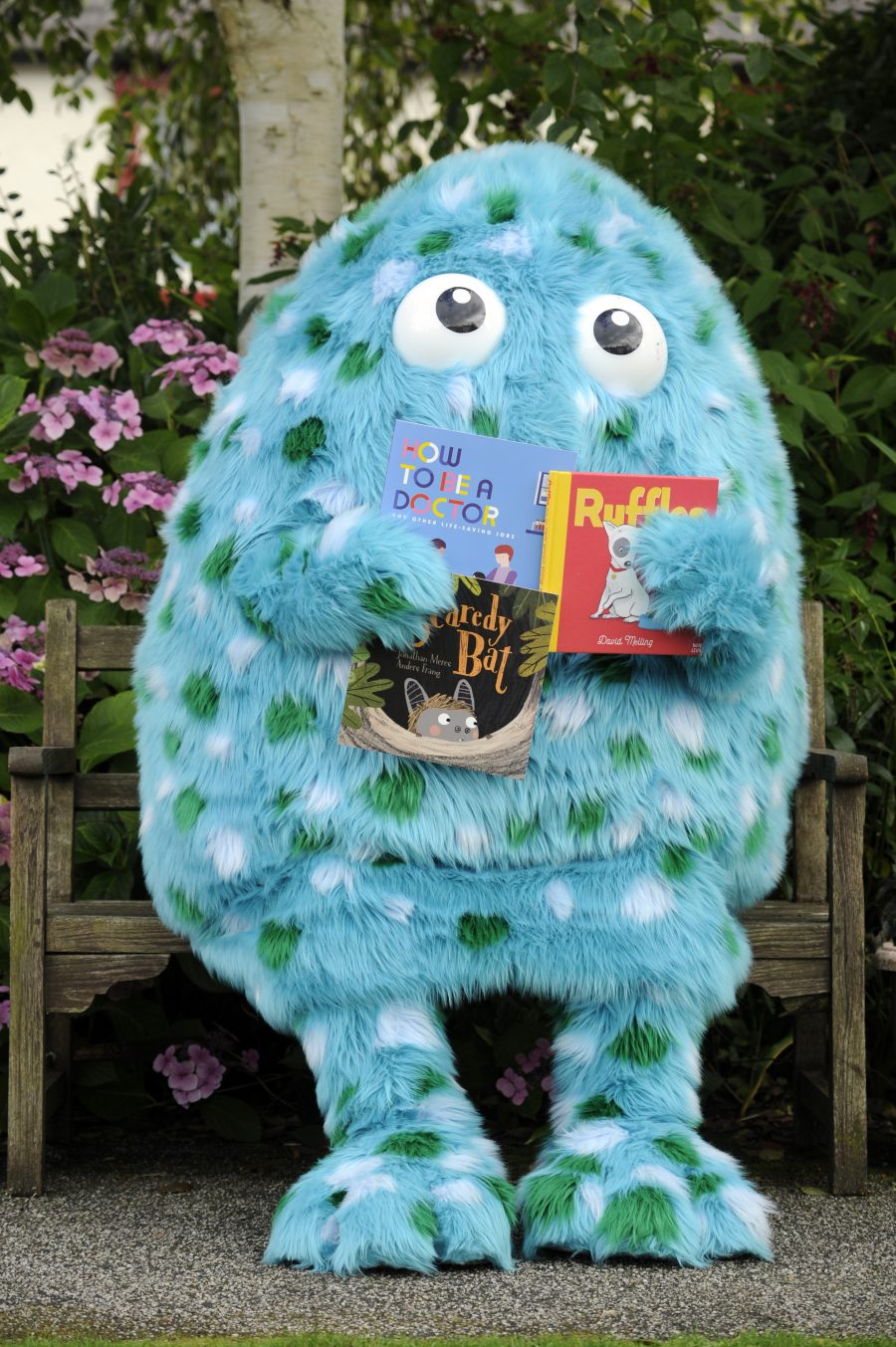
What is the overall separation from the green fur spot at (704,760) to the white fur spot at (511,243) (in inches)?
29.4

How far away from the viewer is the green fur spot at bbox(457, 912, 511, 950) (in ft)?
7.20

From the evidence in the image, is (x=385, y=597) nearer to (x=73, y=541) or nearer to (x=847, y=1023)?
(x=847, y=1023)

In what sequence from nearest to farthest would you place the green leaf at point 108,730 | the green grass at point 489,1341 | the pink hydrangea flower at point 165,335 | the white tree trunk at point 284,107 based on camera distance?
the green grass at point 489,1341 → the green leaf at point 108,730 → the pink hydrangea flower at point 165,335 → the white tree trunk at point 284,107

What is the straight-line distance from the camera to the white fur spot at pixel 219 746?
89.5 inches

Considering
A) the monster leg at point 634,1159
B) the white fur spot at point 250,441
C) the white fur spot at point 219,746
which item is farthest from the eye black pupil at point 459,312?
the monster leg at point 634,1159

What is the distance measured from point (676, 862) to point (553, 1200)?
0.48m

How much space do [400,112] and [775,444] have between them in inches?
187

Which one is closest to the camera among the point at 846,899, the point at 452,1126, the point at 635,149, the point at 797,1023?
the point at 452,1126

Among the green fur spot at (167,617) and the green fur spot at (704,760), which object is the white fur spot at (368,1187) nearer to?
the green fur spot at (704,760)

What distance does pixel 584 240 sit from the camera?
237 centimetres

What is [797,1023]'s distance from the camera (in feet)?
9.71

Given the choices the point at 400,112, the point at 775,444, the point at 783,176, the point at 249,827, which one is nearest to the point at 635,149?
the point at 783,176

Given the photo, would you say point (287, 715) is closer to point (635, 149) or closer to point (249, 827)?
point (249, 827)

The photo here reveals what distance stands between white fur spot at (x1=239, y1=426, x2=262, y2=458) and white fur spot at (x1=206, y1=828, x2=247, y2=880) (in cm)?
54
